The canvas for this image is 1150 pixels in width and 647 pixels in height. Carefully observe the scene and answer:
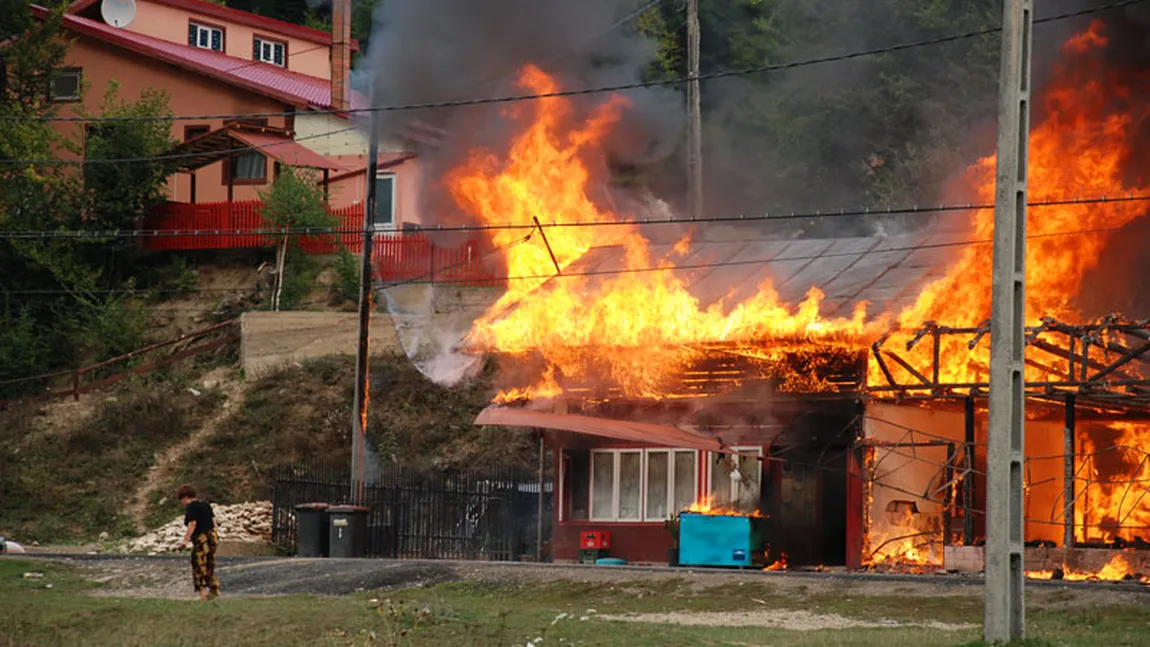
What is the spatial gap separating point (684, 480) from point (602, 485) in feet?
5.47

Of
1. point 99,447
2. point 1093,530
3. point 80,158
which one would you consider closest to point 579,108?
point 1093,530

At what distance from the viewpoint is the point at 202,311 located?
154 feet

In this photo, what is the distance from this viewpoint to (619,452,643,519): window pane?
30.9 metres

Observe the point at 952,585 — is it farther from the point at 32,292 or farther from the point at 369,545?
the point at 32,292

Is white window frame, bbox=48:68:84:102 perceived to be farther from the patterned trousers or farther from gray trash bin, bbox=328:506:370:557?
the patterned trousers

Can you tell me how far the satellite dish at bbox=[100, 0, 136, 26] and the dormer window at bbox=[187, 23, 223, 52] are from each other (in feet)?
7.15

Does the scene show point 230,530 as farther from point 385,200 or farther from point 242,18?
point 242,18

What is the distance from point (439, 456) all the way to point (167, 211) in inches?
497

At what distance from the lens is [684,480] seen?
3052cm

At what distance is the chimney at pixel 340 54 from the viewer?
47362 millimetres

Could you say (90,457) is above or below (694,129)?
below

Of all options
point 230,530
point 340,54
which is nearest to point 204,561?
point 230,530

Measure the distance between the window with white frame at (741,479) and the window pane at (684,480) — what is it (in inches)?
26.2

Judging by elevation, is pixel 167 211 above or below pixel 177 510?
above
